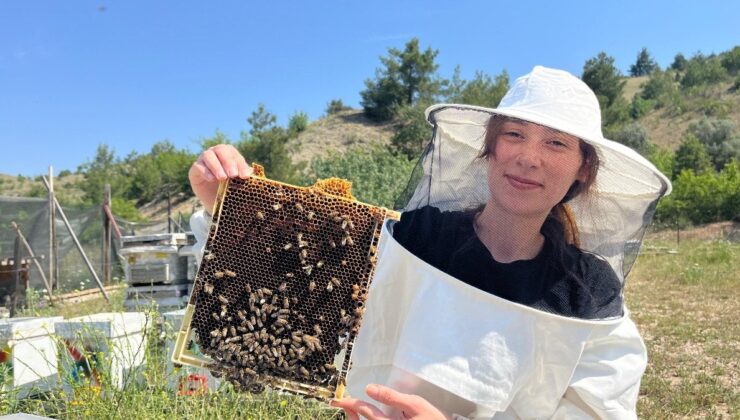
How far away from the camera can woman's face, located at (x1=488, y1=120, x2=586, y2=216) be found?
187 cm

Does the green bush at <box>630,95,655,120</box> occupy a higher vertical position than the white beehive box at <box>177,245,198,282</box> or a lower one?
higher

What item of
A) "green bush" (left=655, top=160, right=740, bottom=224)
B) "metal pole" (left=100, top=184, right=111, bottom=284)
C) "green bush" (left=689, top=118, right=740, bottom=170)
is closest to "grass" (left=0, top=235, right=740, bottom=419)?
"metal pole" (left=100, top=184, right=111, bottom=284)

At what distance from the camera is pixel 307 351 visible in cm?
150

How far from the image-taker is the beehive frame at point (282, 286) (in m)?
1.51

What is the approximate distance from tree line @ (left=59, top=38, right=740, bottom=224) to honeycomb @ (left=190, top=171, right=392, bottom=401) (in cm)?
1444

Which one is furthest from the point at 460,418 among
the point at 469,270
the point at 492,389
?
the point at 469,270

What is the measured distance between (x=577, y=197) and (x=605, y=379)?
653 millimetres

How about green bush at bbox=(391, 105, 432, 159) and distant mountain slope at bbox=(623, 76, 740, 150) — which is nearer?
green bush at bbox=(391, 105, 432, 159)

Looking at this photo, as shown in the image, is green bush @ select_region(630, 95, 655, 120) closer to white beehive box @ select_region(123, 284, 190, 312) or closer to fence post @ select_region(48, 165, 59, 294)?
fence post @ select_region(48, 165, 59, 294)

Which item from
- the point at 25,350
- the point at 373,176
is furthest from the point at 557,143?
the point at 373,176

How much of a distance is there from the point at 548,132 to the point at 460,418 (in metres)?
0.94

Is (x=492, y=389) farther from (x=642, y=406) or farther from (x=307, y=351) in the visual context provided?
(x=642, y=406)

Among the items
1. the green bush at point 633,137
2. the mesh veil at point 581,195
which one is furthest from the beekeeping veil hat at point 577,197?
the green bush at point 633,137

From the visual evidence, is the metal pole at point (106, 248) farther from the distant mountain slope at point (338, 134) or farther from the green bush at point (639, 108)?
the green bush at point (639, 108)
